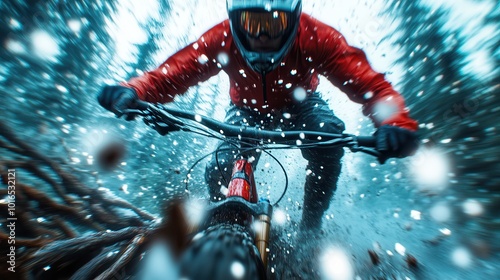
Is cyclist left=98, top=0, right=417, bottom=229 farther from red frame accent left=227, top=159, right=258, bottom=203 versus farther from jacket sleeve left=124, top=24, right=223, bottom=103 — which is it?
red frame accent left=227, top=159, right=258, bottom=203

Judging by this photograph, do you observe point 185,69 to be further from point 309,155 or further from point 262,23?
point 309,155

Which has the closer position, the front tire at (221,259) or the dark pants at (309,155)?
the front tire at (221,259)

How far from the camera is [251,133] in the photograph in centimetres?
171

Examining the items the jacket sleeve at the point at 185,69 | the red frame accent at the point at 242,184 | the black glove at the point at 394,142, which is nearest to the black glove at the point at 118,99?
the jacket sleeve at the point at 185,69

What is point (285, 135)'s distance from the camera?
5.40 feet

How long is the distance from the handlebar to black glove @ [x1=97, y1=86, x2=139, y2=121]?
0.06m

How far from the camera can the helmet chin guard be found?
1.90 meters

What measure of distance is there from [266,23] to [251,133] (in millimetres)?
887

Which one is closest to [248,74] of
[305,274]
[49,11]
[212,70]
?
[212,70]

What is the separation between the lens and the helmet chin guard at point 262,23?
1896 millimetres

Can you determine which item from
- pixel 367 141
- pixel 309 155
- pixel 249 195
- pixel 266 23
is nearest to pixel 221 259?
pixel 249 195

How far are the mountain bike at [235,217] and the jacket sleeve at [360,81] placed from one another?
49 cm

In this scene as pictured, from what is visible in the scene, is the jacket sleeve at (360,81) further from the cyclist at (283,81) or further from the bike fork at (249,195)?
the bike fork at (249,195)

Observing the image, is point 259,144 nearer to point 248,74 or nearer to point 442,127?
point 248,74
